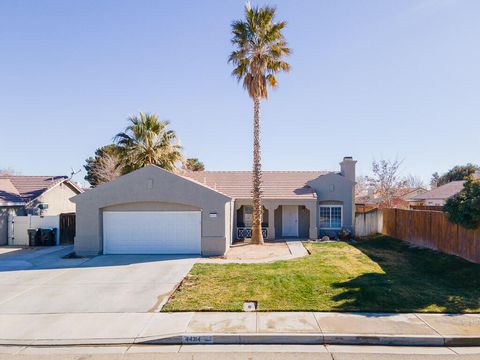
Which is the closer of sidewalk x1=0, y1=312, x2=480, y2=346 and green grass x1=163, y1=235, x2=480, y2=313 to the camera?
sidewalk x1=0, y1=312, x2=480, y2=346

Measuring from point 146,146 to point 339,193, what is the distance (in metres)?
13.1

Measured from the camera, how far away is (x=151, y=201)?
16328mm

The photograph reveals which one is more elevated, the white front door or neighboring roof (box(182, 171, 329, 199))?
neighboring roof (box(182, 171, 329, 199))

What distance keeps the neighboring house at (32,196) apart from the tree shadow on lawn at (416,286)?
19185 millimetres

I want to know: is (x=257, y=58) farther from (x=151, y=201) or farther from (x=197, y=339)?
(x=197, y=339)

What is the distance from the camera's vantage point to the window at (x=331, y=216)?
23.1 meters

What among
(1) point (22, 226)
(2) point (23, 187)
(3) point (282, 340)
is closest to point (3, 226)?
(1) point (22, 226)

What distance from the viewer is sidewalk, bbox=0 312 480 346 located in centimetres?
718

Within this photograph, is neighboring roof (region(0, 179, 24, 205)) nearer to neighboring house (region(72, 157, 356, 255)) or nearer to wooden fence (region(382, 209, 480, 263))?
neighboring house (region(72, 157, 356, 255))

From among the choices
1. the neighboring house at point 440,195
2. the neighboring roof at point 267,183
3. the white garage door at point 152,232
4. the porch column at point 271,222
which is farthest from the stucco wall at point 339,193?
the neighboring house at point 440,195

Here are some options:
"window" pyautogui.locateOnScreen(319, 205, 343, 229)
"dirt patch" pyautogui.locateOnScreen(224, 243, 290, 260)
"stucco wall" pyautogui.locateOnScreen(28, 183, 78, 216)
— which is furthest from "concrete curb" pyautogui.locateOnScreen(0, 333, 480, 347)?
"stucco wall" pyautogui.locateOnScreen(28, 183, 78, 216)

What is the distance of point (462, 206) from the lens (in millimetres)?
12836

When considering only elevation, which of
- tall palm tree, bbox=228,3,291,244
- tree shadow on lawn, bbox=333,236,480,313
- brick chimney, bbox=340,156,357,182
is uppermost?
tall palm tree, bbox=228,3,291,244

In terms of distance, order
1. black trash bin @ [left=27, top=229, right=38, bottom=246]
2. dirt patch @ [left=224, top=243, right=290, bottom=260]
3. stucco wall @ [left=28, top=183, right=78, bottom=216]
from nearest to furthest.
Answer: dirt patch @ [left=224, top=243, right=290, bottom=260] → black trash bin @ [left=27, top=229, right=38, bottom=246] → stucco wall @ [left=28, top=183, right=78, bottom=216]
